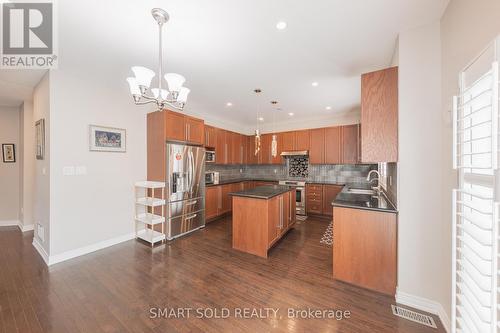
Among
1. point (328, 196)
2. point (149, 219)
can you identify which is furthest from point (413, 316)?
point (149, 219)

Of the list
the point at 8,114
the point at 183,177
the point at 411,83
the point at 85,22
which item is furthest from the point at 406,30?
the point at 8,114

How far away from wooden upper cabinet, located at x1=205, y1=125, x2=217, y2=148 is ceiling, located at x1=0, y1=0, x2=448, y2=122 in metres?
1.56

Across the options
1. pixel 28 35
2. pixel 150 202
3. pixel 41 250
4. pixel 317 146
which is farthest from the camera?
pixel 317 146

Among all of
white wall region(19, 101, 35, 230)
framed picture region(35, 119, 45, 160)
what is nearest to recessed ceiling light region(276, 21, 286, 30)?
framed picture region(35, 119, 45, 160)

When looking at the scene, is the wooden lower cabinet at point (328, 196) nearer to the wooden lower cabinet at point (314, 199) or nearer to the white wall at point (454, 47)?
the wooden lower cabinet at point (314, 199)

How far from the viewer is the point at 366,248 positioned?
2123mm

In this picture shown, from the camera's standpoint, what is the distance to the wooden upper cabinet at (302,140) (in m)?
5.48

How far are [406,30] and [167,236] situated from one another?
172 inches

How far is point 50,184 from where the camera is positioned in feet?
8.68

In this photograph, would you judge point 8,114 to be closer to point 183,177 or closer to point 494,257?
point 183,177

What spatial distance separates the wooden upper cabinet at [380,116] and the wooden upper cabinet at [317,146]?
3.18 metres

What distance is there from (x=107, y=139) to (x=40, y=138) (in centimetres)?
86

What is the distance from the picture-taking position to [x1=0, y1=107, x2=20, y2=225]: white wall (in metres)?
4.16

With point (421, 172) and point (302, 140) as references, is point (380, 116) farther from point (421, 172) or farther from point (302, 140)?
point (302, 140)
